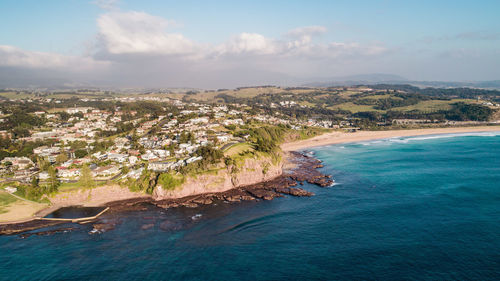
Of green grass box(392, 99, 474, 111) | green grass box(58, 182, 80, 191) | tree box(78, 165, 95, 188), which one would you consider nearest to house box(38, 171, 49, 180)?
green grass box(58, 182, 80, 191)

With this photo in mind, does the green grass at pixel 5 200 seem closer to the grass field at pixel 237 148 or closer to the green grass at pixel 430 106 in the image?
the grass field at pixel 237 148

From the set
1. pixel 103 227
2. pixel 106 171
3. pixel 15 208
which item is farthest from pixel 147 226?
pixel 15 208

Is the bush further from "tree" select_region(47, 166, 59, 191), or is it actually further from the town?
"tree" select_region(47, 166, 59, 191)

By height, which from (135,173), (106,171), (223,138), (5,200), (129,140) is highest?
(223,138)

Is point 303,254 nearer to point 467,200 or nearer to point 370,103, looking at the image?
point 467,200

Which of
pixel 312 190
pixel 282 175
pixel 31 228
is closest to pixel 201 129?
pixel 282 175

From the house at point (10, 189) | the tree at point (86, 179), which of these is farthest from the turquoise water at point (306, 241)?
the house at point (10, 189)

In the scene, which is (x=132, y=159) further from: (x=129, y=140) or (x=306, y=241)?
(x=306, y=241)
